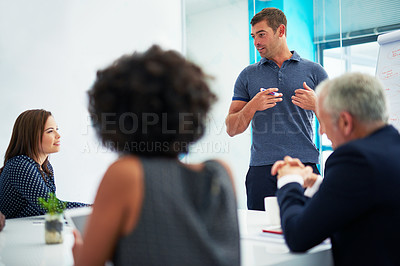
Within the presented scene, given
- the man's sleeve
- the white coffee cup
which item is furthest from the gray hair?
the white coffee cup

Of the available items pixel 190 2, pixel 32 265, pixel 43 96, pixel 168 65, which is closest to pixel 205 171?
pixel 168 65

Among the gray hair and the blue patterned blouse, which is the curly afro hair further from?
the blue patterned blouse

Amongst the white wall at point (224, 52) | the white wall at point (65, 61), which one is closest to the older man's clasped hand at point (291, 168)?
the white wall at point (65, 61)

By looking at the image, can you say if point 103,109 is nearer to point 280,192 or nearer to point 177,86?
point 177,86

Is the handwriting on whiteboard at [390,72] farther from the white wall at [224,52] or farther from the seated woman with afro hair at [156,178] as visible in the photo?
the seated woman with afro hair at [156,178]

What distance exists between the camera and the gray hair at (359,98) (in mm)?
1215

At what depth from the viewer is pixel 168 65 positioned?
924 mm

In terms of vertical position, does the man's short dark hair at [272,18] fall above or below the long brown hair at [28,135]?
above

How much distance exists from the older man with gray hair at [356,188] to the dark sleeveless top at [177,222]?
1.10 feet

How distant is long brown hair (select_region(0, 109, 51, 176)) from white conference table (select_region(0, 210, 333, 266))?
83cm

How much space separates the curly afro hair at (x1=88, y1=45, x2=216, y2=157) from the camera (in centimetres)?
90

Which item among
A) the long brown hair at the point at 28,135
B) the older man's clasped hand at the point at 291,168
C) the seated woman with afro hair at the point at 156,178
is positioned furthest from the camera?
the long brown hair at the point at 28,135

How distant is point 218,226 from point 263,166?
1.80 metres

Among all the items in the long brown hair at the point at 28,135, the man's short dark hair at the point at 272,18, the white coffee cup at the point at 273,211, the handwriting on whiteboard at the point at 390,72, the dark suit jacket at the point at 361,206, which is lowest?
the white coffee cup at the point at 273,211
